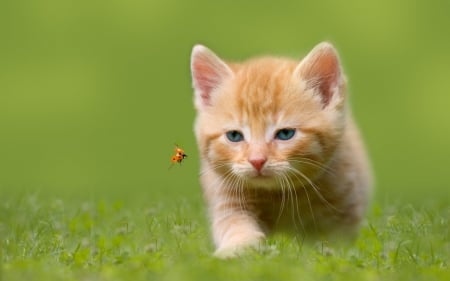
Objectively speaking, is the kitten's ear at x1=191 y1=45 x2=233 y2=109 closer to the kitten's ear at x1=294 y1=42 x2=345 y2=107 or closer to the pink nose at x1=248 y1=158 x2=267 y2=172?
the kitten's ear at x1=294 y1=42 x2=345 y2=107

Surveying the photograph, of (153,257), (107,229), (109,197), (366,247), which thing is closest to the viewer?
(153,257)

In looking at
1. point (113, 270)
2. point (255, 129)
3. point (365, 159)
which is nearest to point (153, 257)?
point (113, 270)

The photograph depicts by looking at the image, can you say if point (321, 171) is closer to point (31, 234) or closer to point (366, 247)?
point (366, 247)

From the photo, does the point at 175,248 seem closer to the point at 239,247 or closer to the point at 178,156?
the point at 239,247

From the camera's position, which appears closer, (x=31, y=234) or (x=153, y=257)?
(x=153, y=257)

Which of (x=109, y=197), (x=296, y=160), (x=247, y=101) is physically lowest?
(x=109, y=197)

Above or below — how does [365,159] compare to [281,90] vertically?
below

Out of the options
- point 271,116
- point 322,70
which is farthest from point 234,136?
point 322,70

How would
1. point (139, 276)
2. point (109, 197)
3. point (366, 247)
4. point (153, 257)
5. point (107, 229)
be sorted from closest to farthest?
point (139, 276) < point (153, 257) < point (366, 247) < point (107, 229) < point (109, 197)
